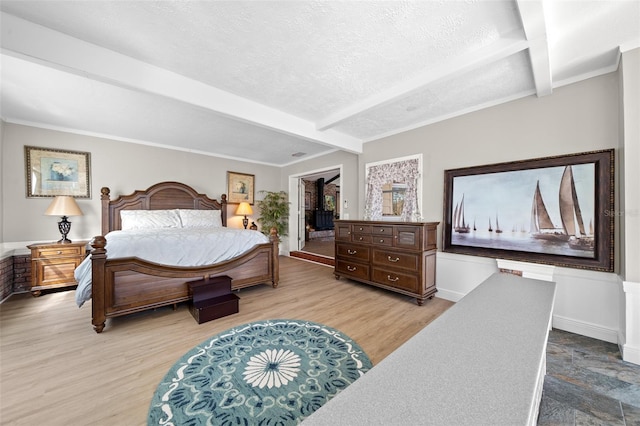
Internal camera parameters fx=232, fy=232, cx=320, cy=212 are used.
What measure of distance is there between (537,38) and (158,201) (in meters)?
5.66

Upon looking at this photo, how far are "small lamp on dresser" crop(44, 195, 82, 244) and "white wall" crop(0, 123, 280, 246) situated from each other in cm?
29

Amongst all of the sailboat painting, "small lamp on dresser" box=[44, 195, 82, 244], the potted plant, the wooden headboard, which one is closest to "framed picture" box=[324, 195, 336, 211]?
the potted plant

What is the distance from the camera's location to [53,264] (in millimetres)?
3344

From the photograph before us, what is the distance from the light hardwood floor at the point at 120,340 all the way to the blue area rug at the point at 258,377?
0.43ft

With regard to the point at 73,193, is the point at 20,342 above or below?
below

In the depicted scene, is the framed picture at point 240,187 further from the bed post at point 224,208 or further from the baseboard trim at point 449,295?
the baseboard trim at point 449,295

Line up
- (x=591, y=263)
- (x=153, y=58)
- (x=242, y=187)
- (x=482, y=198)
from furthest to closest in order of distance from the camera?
(x=242, y=187), (x=482, y=198), (x=591, y=263), (x=153, y=58)

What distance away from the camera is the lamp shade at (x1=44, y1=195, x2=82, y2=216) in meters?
3.40

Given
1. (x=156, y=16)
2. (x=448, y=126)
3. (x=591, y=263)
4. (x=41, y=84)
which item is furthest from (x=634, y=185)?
(x=41, y=84)

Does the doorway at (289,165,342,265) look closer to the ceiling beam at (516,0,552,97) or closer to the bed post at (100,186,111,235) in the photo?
the bed post at (100,186,111,235)

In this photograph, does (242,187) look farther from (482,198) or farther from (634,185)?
(634,185)

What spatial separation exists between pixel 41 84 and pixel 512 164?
17.6 feet

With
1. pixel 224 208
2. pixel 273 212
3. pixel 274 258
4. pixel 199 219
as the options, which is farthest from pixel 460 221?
pixel 224 208

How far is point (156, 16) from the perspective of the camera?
5.41 ft
